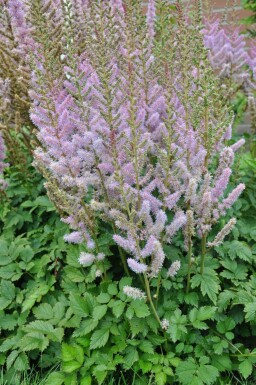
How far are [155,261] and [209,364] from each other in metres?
0.74

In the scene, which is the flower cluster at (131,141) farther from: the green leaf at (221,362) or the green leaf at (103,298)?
the green leaf at (221,362)

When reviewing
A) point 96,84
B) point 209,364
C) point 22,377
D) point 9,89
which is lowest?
point 22,377

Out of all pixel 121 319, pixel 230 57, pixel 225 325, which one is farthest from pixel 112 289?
pixel 230 57

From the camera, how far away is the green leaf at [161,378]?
209cm

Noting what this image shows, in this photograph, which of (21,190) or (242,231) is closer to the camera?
(242,231)

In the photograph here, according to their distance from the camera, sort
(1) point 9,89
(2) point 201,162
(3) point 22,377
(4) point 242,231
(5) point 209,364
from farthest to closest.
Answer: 1. (1) point 9,89
2. (4) point 242,231
3. (3) point 22,377
4. (5) point 209,364
5. (2) point 201,162

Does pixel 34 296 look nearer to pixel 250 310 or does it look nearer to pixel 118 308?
pixel 118 308

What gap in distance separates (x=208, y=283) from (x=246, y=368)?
442 mm

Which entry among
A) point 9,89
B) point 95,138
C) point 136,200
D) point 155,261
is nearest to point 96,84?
point 95,138

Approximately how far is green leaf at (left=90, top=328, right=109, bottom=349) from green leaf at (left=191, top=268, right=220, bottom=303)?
50 centimetres

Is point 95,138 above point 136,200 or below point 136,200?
above

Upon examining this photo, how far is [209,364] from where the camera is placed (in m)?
2.32

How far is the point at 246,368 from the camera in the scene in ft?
7.20

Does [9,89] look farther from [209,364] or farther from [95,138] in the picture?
[209,364]
